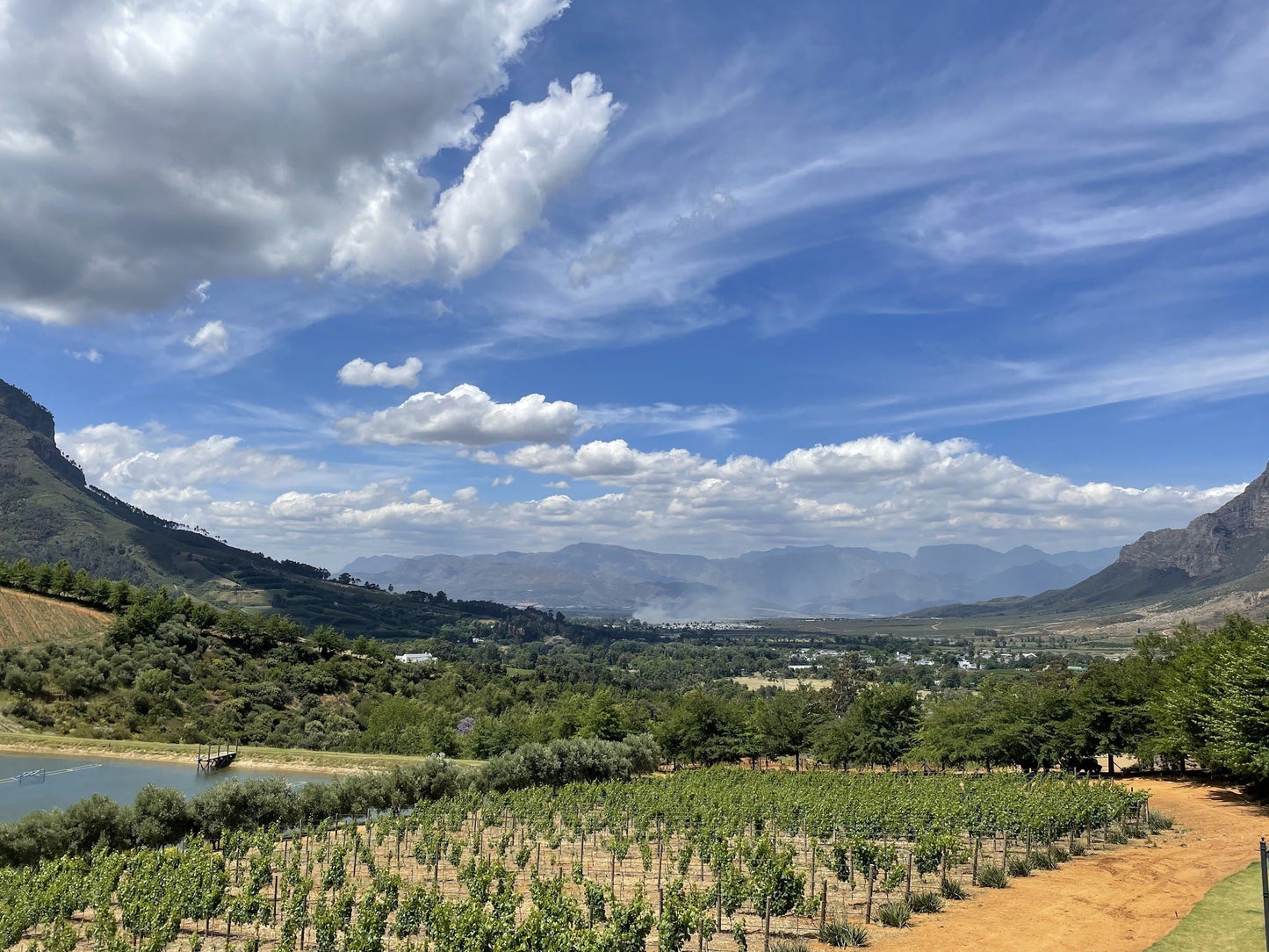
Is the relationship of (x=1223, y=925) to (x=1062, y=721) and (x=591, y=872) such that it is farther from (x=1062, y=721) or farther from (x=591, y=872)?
(x=1062, y=721)

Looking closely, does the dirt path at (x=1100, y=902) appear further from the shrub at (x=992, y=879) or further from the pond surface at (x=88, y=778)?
the pond surface at (x=88, y=778)

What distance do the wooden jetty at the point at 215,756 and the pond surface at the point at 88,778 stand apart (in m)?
0.62

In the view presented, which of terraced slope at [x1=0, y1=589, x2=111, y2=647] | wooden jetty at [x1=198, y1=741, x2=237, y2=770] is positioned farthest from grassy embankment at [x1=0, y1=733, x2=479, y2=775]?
terraced slope at [x1=0, y1=589, x2=111, y2=647]

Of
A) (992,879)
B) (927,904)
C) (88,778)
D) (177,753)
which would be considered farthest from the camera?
(177,753)

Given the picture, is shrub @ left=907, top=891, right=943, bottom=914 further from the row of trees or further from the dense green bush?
the row of trees

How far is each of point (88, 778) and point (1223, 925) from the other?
73836mm

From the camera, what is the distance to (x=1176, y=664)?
57.8 m

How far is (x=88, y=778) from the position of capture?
58875 millimetres

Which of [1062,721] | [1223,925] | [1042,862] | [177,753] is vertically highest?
[1223,925]

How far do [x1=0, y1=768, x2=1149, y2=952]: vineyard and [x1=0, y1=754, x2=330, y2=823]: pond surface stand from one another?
19.4m

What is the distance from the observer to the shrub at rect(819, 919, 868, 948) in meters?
23.8

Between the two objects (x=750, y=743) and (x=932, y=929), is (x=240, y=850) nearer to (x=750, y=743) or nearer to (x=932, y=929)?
(x=932, y=929)

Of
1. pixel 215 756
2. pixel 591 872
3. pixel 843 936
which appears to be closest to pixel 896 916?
pixel 843 936

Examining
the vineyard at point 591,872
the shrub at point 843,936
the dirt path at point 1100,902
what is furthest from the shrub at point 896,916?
the shrub at point 843,936
